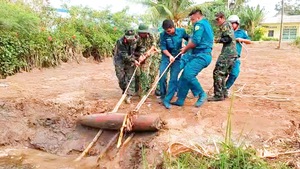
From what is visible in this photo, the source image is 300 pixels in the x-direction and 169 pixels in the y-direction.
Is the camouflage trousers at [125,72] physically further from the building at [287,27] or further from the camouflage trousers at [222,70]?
the building at [287,27]

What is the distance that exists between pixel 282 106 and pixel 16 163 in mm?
4464

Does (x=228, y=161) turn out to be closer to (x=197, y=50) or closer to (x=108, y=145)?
(x=108, y=145)

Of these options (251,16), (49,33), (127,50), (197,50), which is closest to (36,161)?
(127,50)

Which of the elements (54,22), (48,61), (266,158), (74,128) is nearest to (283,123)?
(266,158)

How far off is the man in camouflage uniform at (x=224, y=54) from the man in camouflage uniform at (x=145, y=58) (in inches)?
47.2

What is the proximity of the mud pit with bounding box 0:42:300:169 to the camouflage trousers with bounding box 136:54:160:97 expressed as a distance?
24 centimetres

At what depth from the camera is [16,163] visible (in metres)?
5.05

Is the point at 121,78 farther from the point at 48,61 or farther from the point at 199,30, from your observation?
the point at 48,61

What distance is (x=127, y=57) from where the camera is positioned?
20.5ft

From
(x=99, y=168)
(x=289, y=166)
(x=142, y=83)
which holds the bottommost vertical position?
(x=99, y=168)

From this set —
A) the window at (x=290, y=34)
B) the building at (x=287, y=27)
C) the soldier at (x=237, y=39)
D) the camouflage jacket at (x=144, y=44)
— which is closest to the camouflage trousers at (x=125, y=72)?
the camouflage jacket at (x=144, y=44)

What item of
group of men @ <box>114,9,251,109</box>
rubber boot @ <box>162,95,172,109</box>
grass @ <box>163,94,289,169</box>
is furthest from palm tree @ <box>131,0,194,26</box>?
grass @ <box>163,94,289,169</box>

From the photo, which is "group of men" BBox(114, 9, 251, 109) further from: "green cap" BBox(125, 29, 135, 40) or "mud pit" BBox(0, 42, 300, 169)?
"mud pit" BBox(0, 42, 300, 169)

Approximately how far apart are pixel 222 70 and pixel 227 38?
1.86ft
